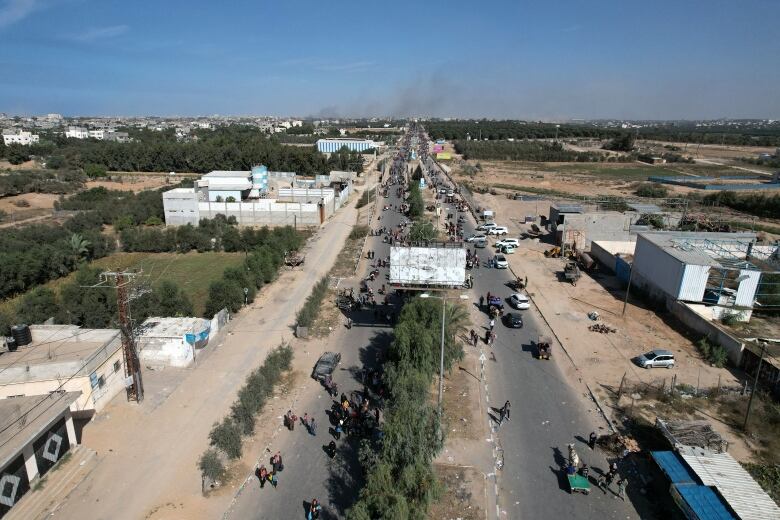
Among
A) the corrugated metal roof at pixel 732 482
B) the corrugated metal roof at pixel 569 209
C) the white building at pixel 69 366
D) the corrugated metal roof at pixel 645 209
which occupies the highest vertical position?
the corrugated metal roof at pixel 569 209

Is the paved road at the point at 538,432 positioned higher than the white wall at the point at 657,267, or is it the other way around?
the white wall at the point at 657,267

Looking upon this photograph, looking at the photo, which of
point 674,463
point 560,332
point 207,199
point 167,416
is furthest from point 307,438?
point 207,199

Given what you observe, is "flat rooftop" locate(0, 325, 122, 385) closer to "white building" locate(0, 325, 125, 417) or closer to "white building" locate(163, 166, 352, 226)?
"white building" locate(0, 325, 125, 417)

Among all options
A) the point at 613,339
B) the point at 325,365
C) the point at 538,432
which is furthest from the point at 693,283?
the point at 325,365

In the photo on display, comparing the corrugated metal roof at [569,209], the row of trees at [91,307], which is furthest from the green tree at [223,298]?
the corrugated metal roof at [569,209]

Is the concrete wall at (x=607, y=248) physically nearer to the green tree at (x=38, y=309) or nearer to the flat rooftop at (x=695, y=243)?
the flat rooftop at (x=695, y=243)

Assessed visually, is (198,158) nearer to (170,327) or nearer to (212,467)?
(170,327)

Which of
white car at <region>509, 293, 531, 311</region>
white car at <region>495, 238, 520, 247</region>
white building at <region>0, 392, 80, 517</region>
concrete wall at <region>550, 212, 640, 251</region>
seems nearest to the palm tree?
white building at <region>0, 392, 80, 517</region>
